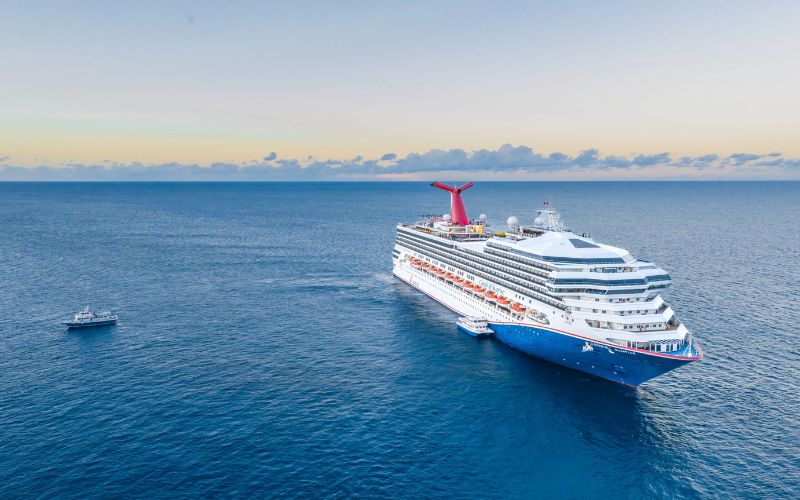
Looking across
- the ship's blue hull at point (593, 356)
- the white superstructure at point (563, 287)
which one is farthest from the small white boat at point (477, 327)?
the ship's blue hull at point (593, 356)

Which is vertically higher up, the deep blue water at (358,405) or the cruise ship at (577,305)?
the cruise ship at (577,305)

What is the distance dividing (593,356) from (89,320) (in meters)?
85.9

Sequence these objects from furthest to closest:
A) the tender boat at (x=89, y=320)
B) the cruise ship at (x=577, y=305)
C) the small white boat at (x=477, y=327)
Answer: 1. the small white boat at (x=477, y=327)
2. the tender boat at (x=89, y=320)
3. the cruise ship at (x=577, y=305)

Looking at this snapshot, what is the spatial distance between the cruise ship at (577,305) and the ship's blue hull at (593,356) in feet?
0.40

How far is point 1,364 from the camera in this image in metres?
70.2

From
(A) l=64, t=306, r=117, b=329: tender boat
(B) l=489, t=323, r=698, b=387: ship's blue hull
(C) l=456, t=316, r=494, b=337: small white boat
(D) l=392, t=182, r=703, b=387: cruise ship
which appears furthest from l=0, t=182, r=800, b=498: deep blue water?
(D) l=392, t=182, r=703, b=387: cruise ship

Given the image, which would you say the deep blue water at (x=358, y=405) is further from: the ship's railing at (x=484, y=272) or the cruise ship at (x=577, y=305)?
the ship's railing at (x=484, y=272)

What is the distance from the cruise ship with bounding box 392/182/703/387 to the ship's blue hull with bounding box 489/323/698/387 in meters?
0.12

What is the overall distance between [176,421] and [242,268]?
8600cm

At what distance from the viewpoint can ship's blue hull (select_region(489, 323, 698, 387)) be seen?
62.5 m

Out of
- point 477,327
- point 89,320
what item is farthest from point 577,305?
point 89,320

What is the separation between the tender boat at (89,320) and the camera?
85812mm

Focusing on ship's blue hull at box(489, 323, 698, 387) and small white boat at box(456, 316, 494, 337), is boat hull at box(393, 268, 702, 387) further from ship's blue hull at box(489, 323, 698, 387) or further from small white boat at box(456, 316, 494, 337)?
small white boat at box(456, 316, 494, 337)

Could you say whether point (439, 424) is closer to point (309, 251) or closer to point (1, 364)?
point (1, 364)
